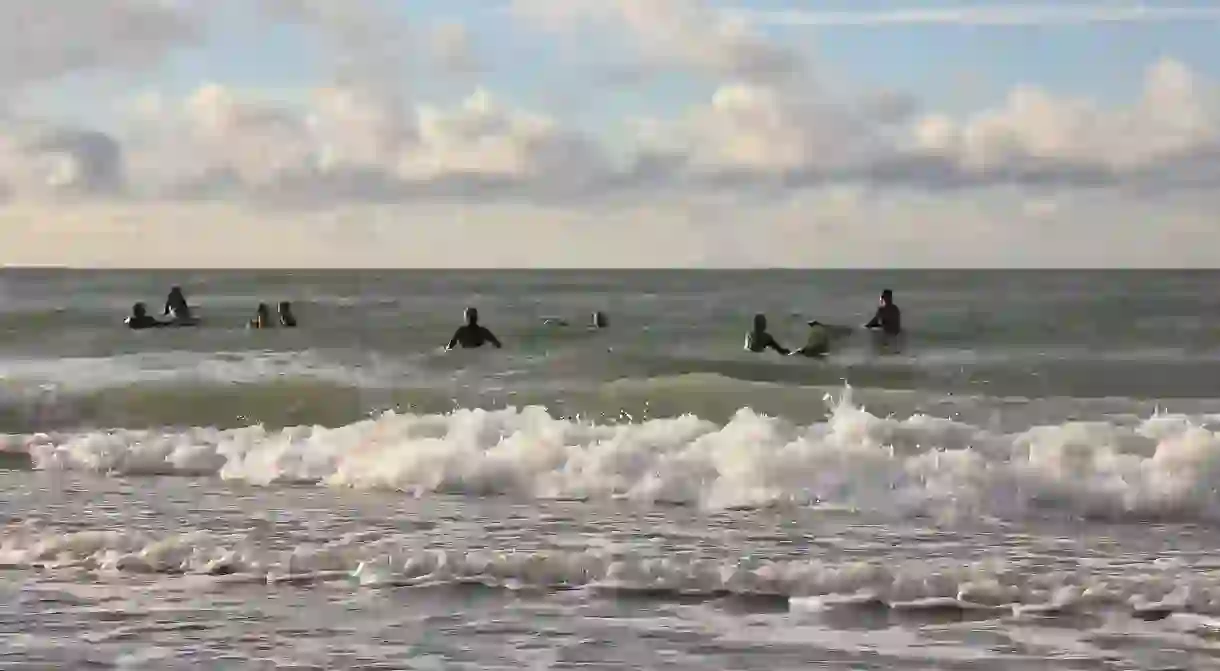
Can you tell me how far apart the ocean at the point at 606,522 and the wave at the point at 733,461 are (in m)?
0.04

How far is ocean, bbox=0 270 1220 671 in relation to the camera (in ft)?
23.5

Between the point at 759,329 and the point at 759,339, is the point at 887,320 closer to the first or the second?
the point at 759,339

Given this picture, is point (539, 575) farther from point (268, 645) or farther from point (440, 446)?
point (440, 446)

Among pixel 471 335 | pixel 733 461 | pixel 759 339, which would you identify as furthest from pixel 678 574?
pixel 471 335

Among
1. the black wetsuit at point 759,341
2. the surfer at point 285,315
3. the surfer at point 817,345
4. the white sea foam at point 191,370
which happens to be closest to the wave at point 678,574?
the white sea foam at point 191,370

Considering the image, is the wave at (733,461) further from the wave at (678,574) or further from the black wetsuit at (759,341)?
the black wetsuit at (759,341)

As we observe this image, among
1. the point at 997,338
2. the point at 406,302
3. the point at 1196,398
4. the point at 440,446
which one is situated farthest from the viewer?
the point at 406,302

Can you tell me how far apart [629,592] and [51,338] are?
34145 mm

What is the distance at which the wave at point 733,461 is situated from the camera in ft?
37.3

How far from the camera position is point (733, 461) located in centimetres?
1227

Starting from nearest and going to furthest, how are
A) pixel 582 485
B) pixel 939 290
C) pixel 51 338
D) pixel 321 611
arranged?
1. pixel 321 611
2. pixel 582 485
3. pixel 51 338
4. pixel 939 290

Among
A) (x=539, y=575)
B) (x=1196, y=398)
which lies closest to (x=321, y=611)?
(x=539, y=575)

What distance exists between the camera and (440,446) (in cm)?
1331

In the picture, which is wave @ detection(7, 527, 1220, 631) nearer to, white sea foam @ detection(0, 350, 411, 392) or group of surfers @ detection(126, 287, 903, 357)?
white sea foam @ detection(0, 350, 411, 392)
